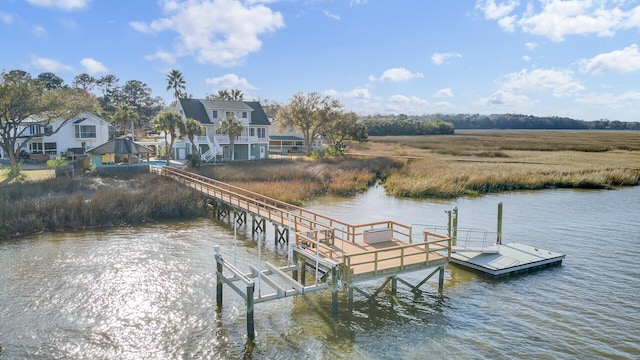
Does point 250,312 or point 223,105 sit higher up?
point 223,105

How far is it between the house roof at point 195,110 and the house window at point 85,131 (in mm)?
11198

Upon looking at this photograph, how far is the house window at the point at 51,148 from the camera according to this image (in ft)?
177

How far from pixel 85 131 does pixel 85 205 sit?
32073 millimetres

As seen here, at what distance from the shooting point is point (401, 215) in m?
32.6

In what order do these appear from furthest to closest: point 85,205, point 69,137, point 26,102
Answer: point 69,137, point 26,102, point 85,205

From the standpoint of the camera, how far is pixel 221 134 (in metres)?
59.2

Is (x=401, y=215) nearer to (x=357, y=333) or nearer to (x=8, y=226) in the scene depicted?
(x=357, y=333)

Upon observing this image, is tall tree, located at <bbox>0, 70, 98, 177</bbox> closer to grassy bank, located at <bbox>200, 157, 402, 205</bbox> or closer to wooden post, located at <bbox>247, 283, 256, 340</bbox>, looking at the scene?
grassy bank, located at <bbox>200, 157, 402, 205</bbox>

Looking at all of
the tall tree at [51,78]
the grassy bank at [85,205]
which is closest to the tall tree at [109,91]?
the tall tree at [51,78]

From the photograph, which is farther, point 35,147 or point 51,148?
point 51,148

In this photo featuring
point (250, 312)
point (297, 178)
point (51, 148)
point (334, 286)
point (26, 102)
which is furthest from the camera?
point (51, 148)

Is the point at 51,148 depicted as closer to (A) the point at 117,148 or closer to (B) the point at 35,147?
(B) the point at 35,147

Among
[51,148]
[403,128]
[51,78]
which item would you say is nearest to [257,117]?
[51,148]

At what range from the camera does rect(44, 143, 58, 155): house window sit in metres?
54.0
